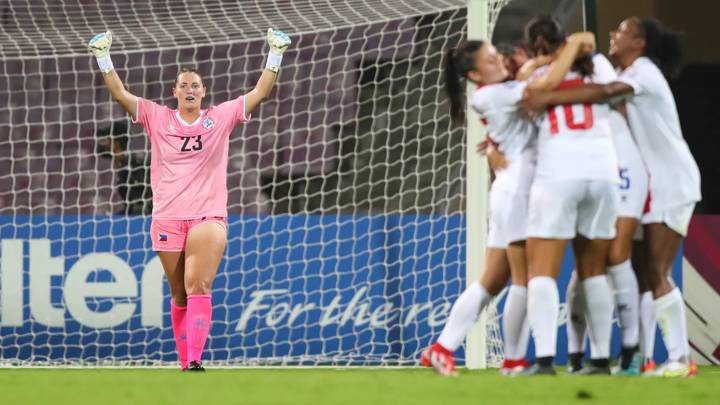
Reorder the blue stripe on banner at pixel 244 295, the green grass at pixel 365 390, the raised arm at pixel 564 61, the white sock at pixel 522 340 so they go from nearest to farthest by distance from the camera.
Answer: the green grass at pixel 365 390 → the raised arm at pixel 564 61 → the white sock at pixel 522 340 → the blue stripe on banner at pixel 244 295

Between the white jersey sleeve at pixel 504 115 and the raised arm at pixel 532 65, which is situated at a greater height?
the raised arm at pixel 532 65

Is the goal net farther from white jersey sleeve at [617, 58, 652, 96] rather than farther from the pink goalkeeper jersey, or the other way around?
white jersey sleeve at [617, 58, 652, 96]

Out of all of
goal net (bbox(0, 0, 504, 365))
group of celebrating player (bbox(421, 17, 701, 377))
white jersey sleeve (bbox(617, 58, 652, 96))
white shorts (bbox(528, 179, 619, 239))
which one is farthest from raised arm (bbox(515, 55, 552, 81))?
goal net (bbox(0, 0, 504, 365))

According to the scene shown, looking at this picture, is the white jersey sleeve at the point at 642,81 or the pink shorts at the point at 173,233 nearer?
the white jersey sleeve at the point at 642,81

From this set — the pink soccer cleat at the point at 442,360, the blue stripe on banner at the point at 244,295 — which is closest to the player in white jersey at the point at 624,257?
the pink soccer cleat at the point at 442,360

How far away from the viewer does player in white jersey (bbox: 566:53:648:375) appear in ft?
17.7

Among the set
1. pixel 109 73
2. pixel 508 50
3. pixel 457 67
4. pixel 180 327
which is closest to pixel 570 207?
pixel 457 67

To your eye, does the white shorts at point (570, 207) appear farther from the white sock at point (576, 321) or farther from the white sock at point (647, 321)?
the white sock at point (647, 321)

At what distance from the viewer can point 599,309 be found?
5.18m

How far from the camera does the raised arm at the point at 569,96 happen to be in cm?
505

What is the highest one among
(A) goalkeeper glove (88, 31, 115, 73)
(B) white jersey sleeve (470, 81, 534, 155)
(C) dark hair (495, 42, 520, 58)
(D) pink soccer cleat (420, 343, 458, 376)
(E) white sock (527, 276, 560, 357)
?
(C) dark hair (495, 42, 520, 58)

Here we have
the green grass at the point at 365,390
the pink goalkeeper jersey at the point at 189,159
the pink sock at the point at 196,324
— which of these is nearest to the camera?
the green grass at the point at 365,390

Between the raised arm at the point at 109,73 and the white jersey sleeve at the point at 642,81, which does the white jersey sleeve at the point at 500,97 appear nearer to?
the white jersey sleeve at the point at 642,81

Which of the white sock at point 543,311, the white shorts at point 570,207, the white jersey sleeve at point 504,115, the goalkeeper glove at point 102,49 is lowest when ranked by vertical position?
the white sock at point 543,311
